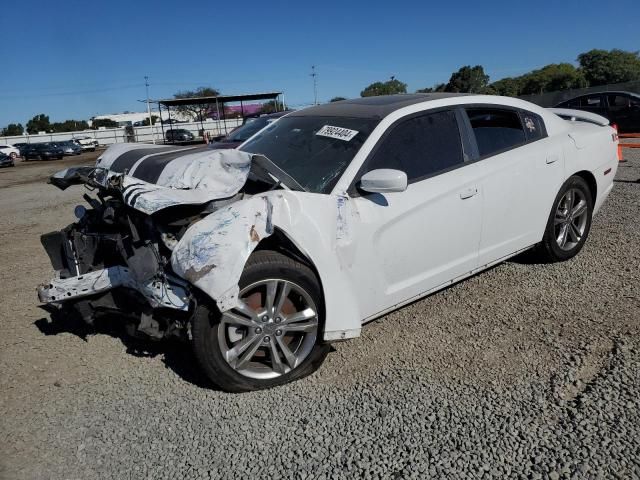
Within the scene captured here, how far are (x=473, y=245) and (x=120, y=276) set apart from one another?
7.98 feet

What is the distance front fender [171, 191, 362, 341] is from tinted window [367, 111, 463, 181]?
585mm

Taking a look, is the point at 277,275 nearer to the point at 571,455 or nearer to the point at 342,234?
the point at 342,234

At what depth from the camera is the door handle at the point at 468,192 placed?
3554mm

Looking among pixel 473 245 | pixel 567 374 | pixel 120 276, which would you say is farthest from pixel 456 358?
pixel 120 276

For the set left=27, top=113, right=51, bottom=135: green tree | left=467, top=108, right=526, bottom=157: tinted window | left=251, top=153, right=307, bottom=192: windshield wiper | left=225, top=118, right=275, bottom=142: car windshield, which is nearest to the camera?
left=251, top=153, right=307, bottom=192: windshield wiper

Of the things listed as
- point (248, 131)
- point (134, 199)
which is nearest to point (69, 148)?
point (248, 131)

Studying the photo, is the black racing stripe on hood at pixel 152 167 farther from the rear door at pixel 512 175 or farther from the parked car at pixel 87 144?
the parked car at pixel 87 144

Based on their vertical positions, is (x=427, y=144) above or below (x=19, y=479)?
above

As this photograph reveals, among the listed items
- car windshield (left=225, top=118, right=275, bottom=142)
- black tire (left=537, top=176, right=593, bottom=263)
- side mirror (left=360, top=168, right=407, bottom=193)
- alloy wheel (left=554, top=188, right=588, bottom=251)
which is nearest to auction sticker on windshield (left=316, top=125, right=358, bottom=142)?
side mirror (left=360, top=168, right=407, bottom=193)

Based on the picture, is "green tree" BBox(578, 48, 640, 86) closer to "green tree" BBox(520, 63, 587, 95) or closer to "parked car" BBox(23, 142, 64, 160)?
"green tree" BBox(520, 63, 587, 95)

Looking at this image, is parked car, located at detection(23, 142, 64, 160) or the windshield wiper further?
parked car, located at detection(23, 142, 64, 160)

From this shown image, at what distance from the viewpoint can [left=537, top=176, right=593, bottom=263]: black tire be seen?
440 centimetres

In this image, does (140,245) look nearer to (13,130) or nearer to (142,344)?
(142,344)

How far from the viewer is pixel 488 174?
3742 mm
